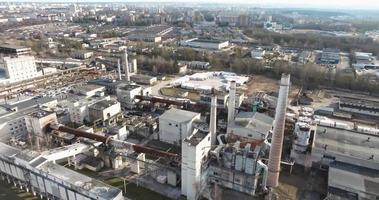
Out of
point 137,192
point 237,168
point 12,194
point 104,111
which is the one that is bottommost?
point 137,192

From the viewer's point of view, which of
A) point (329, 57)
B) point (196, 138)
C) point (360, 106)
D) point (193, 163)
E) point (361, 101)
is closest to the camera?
point (193, 163)

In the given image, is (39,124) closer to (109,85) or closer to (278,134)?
(109,85)

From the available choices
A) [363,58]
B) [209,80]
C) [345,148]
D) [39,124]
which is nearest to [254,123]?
[345,148]

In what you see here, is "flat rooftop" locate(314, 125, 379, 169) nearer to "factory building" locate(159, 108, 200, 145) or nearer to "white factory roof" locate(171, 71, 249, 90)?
"factory building" locate(159, 108, 200, 145)

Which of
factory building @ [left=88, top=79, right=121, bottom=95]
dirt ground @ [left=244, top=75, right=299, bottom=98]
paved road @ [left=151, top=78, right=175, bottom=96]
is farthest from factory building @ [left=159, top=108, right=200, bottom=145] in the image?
dirt ground @ [left=244, top=75, right=299, bottom=98]

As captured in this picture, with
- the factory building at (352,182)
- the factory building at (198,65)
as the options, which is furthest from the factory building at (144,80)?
the factory building at (352,182)

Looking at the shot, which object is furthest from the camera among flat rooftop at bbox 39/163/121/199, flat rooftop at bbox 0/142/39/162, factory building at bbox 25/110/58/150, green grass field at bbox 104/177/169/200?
factory building at bbox 25/110/58/150

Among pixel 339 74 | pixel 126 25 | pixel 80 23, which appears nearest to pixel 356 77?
pixel 339 74
